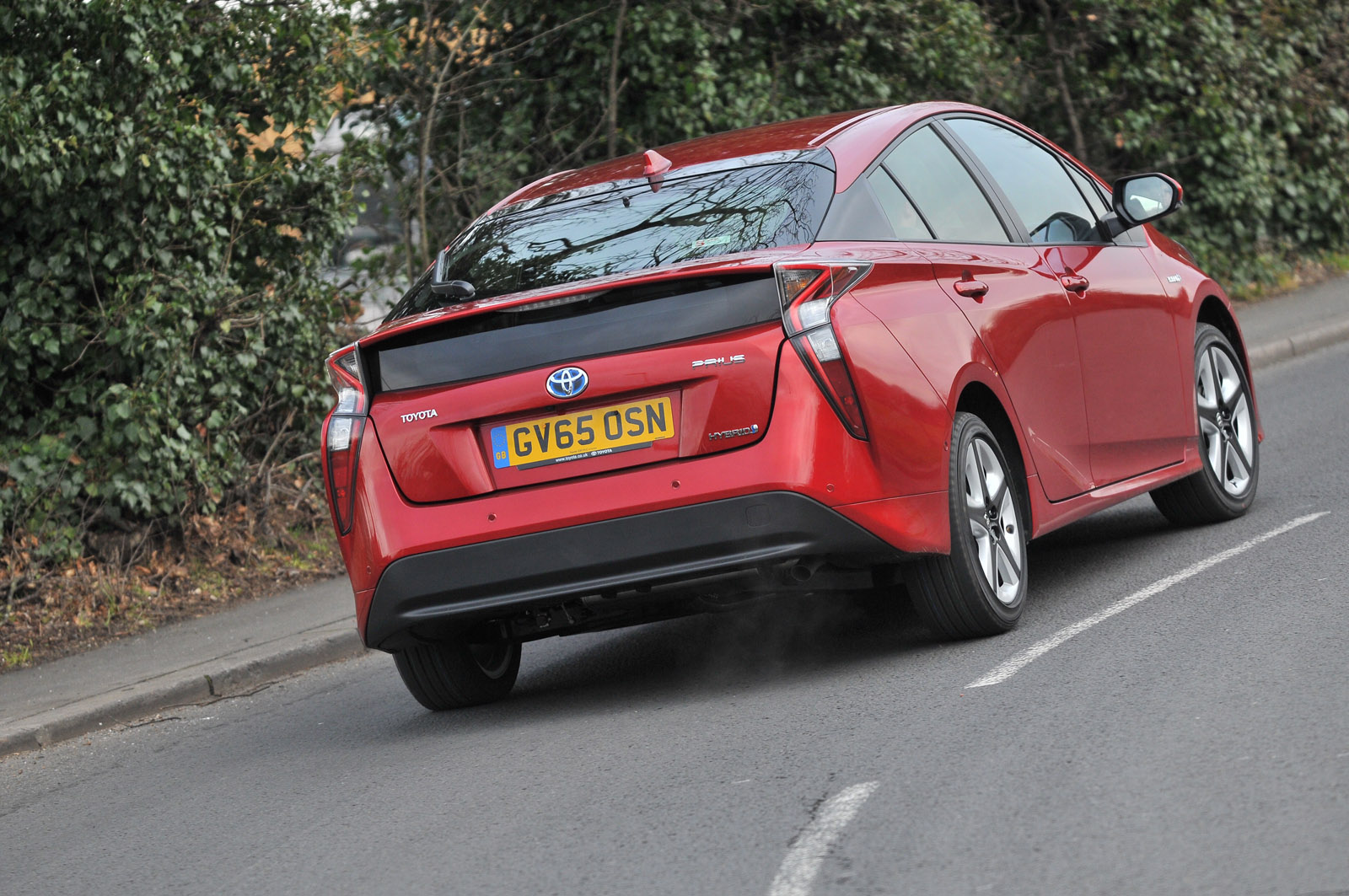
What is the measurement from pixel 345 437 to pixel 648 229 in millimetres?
1183

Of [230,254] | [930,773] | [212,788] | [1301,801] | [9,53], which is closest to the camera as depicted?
[1301,801]

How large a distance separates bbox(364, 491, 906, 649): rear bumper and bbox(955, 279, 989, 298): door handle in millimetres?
1058

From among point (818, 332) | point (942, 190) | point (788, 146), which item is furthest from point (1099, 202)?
point (818, 332)

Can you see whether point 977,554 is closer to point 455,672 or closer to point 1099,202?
point 455,672

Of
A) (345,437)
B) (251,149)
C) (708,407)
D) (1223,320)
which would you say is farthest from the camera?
(251,149)

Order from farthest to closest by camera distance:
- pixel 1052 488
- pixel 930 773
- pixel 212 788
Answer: pixel 1052 488, pixel 212 788, pixel 930 773

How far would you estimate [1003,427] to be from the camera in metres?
6.00

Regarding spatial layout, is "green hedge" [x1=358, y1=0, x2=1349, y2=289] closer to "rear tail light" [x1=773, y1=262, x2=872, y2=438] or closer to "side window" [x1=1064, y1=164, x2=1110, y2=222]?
"side window" [x1=1064, y1=164, x2=1110, y2=222]

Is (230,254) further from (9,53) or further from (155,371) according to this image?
(9,53)

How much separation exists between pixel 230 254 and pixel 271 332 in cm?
49

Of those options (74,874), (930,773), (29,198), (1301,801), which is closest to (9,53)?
(29,198)

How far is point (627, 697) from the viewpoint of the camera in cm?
596

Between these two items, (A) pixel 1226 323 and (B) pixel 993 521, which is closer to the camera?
(B) pixel 993 521

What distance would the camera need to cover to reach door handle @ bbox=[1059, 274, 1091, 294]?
6547mm
